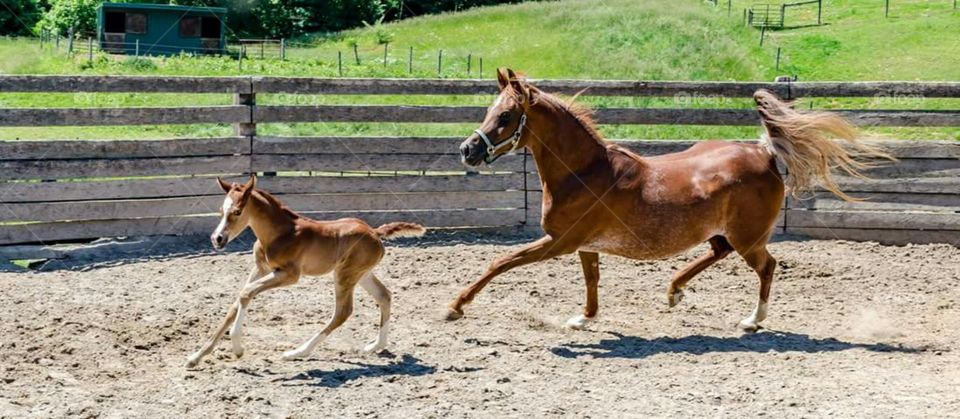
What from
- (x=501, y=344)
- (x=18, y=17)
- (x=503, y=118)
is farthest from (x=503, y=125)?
(x=18, y=17)

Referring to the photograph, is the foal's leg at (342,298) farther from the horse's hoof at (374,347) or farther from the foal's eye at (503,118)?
the foal's eye at (503,118)

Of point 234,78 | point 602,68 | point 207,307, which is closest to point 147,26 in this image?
point 602,68

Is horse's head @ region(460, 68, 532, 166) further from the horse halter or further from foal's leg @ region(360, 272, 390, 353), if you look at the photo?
foal's leg @ region(360, 272, 390, 353)

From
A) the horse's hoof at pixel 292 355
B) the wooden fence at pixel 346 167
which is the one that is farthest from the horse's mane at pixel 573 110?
the wooden fence at pixel 346 167

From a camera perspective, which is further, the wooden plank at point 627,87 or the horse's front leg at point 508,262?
the wooden plank at point 627,87

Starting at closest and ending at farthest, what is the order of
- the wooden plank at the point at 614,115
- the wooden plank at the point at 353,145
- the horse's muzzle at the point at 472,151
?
1. the horse's muzzle at the point at 472,151
2. the wooden plank at the point at 353,145
3. the wooden plank at the point at 614,115

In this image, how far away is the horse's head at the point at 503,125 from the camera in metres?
7.59

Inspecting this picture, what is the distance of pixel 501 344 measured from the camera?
7.38 m

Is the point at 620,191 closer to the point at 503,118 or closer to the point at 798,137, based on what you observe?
the point at 503,118

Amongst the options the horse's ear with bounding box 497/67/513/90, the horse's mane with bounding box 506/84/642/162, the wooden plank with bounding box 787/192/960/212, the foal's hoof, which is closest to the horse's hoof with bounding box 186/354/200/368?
the foal's hoof

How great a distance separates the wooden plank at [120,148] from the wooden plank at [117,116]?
7.1 inches

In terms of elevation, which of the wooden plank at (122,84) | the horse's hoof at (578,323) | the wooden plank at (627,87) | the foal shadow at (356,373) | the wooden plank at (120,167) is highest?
the wooden plank at (627,87)

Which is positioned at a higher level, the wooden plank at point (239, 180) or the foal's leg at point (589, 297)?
the wooden plank at point (239, 180)

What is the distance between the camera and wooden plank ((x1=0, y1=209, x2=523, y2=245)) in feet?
32.5
